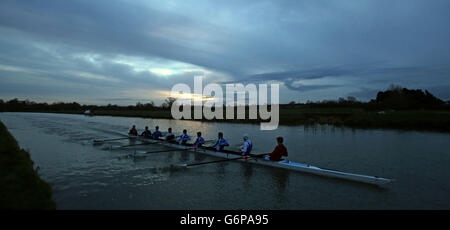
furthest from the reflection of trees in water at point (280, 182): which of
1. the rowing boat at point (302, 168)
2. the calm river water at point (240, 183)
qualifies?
the rowing boat at point (302, 168)

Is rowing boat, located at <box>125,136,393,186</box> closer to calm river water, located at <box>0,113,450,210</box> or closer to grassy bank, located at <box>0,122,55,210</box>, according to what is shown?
calm river water, located at <box>0,113,450,210</box>

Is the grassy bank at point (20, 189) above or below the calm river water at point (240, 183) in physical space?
above

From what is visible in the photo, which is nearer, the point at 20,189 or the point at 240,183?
the point at 20,189

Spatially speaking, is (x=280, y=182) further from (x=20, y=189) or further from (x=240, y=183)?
(x=20, y=189)

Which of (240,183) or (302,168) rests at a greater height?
(302,168)

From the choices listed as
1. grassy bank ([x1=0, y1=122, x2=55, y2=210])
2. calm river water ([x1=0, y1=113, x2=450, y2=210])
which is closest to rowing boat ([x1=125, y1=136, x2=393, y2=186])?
calm river water ([x1=0, y1=113, x2=450, y2=210])

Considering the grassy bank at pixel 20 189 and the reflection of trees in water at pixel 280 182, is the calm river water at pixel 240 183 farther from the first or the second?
the grassy bank at pixel 20 189

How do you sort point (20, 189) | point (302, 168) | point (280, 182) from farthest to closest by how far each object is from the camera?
point (302, 168)
point (280, 182)
point (20, 189)

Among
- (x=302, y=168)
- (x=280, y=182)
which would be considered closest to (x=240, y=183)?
(x=280, y=182)

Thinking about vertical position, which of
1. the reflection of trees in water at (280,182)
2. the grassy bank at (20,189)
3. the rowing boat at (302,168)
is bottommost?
the reflection of trees in water at (280,182)

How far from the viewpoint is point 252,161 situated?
11672 millimetres
